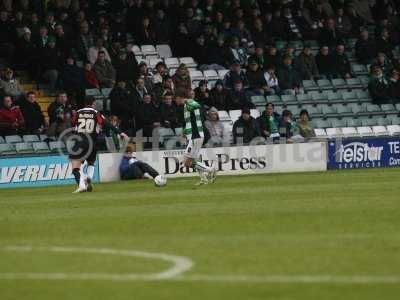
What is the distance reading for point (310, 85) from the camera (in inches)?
1348

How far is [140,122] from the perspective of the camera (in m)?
28.8

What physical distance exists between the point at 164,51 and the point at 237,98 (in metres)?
3.11

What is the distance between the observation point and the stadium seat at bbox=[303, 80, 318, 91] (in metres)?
34.1

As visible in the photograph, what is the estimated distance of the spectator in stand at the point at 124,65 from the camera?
29.7m

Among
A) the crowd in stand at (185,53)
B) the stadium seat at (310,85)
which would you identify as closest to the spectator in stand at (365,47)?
the crowd in stand at (185,53)

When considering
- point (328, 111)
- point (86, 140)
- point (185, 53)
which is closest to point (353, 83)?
point (328, 111)

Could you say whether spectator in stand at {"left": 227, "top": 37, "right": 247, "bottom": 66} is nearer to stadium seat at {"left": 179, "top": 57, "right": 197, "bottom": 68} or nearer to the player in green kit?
stadium seat at {"left": 179, "top": 57, "right": 197, "bottom": 68}

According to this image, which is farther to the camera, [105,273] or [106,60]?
[106,60]

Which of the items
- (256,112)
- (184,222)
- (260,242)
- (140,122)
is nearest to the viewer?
(260,242)

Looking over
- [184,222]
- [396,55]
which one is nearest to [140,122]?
[396,55]

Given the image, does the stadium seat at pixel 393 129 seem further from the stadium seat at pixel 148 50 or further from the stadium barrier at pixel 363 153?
the stadium seat at pixel 148 50

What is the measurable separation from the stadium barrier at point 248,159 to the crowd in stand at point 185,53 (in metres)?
0.51

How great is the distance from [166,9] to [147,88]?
4.25 meters

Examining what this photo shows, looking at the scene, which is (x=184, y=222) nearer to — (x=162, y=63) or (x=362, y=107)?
(x=162, y=63)
